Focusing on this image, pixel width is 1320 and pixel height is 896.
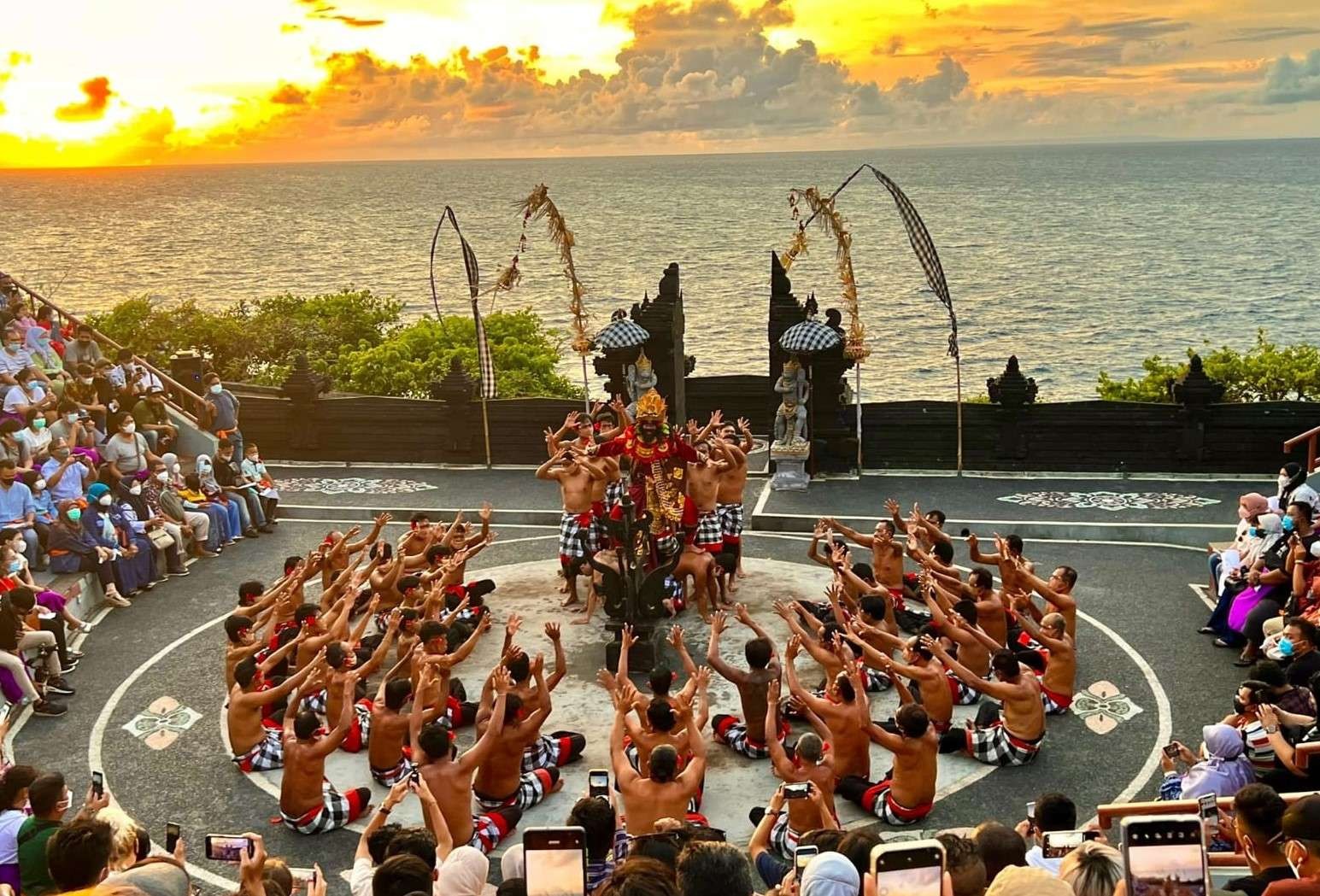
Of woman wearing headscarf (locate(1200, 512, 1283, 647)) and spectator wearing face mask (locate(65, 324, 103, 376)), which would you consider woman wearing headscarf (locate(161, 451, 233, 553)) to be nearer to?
spectator wearing face mask (locate(65, 324, 103, 376))

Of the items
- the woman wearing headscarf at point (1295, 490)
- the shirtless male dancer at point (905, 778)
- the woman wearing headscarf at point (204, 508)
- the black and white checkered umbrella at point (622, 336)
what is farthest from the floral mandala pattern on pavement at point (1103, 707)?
the woman wearing headscarf at point (204, 508)

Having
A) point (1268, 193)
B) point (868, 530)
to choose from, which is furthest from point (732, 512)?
point (1268, 193)

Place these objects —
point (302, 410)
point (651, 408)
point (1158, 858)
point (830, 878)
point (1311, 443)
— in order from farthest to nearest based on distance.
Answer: point (302, 410) → point (1311, 443) → point (651, 408) → point (830, 878) → point (1158, 858)

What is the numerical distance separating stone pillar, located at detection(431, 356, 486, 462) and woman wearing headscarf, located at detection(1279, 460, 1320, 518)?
13.2m

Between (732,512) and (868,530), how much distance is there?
146 inches

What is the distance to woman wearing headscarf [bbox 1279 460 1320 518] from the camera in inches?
599

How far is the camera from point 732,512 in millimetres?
16609

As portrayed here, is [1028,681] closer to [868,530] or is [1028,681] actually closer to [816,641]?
[816,641]

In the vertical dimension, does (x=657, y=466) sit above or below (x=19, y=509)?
above

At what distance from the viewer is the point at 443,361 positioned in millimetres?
34719

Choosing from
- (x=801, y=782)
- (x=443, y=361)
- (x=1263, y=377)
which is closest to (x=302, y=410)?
(x=443, y=361)

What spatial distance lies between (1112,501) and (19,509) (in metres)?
15.2

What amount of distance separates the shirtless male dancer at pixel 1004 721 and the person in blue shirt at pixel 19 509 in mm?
10925

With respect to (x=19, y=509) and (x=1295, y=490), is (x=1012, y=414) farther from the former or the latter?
(x=19, y=509)
